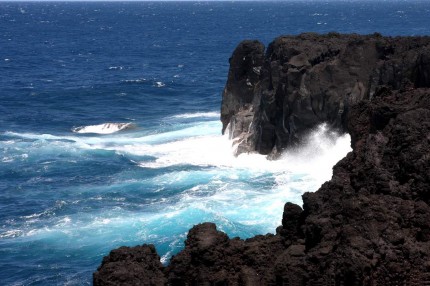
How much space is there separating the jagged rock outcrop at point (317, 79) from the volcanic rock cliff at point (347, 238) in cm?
2156

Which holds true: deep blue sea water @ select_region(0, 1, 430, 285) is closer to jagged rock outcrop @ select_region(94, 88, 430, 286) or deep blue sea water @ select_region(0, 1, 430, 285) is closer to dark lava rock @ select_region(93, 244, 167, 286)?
dark lava rock @ select_region(93, 244, 167, 286)

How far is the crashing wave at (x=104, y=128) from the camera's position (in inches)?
3019

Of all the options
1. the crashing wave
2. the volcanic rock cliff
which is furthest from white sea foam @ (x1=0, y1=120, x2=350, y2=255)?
the volcanic rock cliff

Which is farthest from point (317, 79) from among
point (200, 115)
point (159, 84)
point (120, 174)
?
point (159, 84)

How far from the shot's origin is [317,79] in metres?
52.5

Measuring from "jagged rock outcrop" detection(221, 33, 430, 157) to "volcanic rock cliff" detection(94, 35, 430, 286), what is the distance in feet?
70.7

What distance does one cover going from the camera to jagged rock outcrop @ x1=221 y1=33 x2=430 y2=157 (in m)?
48.8

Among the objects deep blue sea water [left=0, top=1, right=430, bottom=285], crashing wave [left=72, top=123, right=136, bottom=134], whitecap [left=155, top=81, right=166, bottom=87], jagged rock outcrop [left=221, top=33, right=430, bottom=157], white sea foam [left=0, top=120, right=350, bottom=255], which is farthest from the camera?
whitecap [left=155, top=81, right=166, bottom=87]

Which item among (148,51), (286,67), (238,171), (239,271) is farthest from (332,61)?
(148,51)

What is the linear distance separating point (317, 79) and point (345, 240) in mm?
33707

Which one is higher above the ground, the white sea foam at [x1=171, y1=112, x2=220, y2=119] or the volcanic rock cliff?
the volcanic rock cliff

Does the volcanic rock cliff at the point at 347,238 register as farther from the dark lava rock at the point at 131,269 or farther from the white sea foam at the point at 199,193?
the white sea foam at the point at 199,193

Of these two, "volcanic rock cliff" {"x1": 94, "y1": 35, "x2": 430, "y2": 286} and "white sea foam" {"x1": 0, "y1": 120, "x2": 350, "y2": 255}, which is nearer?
"volcanic rock cliff" {"x1": 94, "y1": 35, "x2": 430, "y2": 286}

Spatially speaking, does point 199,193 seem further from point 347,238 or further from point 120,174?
point 347,238
